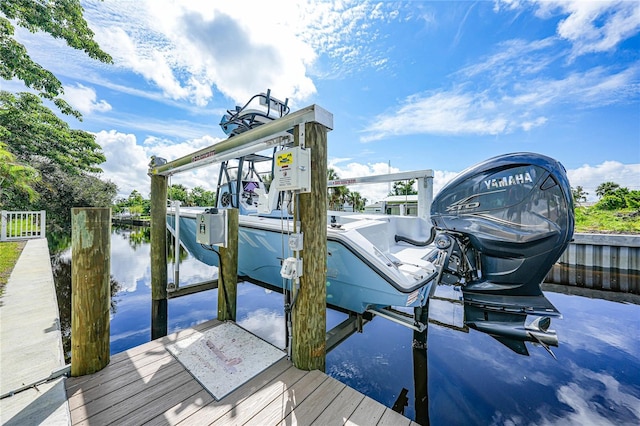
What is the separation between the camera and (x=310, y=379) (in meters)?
1.90

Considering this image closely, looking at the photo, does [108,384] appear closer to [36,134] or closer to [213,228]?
[213,228]

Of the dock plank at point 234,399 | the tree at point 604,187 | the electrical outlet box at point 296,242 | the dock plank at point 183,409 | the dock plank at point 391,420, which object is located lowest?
the dock plank at point 391,420

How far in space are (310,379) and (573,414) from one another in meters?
2.76

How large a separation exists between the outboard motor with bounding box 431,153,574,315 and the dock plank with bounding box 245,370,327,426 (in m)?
2.03

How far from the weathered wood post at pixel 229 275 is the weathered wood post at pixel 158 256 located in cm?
139

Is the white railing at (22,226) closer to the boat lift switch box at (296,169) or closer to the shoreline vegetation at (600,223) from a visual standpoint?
the shoreline vegetation at (600,223)

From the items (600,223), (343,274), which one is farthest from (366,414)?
(600,223)

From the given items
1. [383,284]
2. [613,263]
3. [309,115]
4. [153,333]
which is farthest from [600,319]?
[153,333]

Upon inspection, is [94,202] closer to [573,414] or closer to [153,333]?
[153,333]

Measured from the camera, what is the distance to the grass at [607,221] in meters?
10.3

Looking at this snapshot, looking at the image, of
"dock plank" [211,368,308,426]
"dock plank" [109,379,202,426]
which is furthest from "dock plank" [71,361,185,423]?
"dock plank" [211,368,308,426]

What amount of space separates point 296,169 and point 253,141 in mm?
778

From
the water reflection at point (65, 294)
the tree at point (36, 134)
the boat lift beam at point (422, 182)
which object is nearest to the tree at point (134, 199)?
the tree at point (36, 134)

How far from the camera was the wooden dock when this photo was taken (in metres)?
1.53
